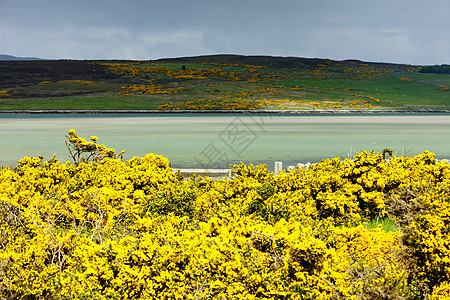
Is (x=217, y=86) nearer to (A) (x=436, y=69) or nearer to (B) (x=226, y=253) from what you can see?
(A) (x=436, y=69)

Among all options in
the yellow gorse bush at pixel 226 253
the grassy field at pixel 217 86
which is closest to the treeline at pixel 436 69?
the grassy field at pixel 217 86

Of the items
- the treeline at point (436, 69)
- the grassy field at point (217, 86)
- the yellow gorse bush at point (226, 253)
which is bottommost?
the yellow gorse bush at point (226, 253)

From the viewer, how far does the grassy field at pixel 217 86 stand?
80.4 metres

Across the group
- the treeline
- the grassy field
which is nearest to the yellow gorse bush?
the grassy field

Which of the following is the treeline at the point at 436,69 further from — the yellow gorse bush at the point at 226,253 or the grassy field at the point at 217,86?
the yellow gorse bush at the point at 226,253

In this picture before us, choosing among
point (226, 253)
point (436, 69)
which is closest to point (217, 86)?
point (436, 69)

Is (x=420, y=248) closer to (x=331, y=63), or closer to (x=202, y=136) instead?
(x=202, y=136)

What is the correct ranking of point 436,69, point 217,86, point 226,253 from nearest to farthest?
point 226,253
point 217,86
point 436,69

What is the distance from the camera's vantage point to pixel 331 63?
130250 millimetres


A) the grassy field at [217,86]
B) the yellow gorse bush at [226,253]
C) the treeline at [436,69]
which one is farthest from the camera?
the treeline at [436,69]

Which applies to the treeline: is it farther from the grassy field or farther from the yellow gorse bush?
the yellow gorse bush

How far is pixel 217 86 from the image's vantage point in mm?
89938

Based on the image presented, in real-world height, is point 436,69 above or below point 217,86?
above

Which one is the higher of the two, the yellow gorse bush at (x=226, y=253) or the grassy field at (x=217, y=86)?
the grassy field at (x=217, y=86)
